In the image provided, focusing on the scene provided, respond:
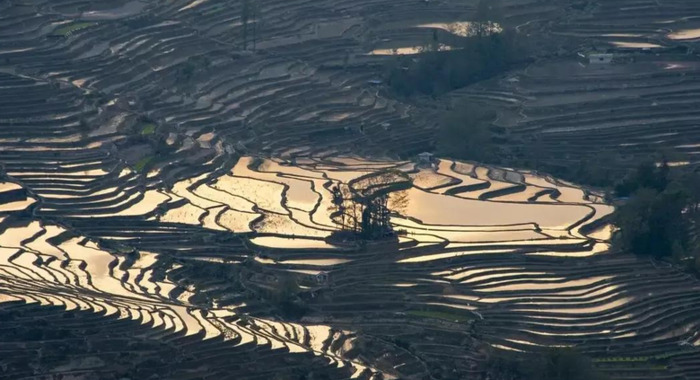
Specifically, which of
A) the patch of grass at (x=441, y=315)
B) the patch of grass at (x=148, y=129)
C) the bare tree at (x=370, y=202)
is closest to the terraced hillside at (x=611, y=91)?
the bare tree at (x=370, y=202)

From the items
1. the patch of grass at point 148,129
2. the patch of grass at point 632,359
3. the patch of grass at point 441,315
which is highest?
the patch of grass at point 148,129

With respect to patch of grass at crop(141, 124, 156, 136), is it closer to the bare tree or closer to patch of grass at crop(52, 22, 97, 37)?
the bare tree

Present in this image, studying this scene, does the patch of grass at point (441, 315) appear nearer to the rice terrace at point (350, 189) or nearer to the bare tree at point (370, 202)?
the rice terrace at point (350, 189)

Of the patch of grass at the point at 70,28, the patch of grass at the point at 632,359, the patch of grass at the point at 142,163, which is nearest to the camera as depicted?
the patch of grass at the point at 632,359

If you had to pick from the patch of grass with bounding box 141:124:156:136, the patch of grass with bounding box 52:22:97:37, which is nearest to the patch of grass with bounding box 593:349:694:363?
the patch of grass with bounding box 141:124:156:136

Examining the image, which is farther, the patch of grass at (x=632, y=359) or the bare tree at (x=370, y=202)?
the bare tree at (x=370, y=202)

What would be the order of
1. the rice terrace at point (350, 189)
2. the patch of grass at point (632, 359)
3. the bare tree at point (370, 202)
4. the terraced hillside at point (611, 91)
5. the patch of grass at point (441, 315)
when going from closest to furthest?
the rice terrace at point (350, 189)
the patch of grass at point (632, 359)
the patch of grass at point (441, 315)
the bare tree at point (370, 202)
the terraced hillside at point (611, 91)

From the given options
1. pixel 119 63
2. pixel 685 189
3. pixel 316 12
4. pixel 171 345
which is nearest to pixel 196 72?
pixel 119 63
